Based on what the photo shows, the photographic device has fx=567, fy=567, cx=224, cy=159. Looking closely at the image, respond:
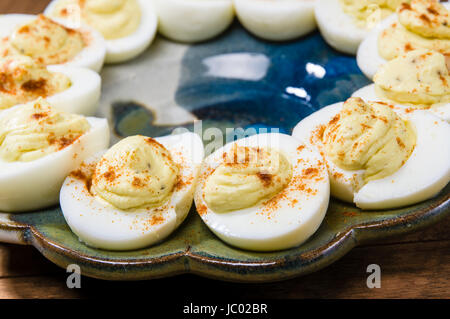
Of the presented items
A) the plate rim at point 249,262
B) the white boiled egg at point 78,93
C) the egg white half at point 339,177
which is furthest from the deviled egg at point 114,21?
the plate rim at point 249,262

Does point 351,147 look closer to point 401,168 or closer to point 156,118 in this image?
point 401,168

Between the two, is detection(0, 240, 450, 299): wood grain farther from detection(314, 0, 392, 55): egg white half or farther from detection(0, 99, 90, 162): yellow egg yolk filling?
detection(314, 0, 392, 55): egg white half

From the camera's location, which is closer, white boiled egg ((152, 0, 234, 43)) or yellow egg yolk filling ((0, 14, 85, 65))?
yellow egg yolk filling ((0, 14, 85, 65))

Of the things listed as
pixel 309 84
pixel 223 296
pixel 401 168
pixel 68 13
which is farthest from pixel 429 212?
pixel 68 13

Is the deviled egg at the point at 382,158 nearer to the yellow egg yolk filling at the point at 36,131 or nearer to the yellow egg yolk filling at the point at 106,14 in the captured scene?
the yellow egg yolk filling at the point at 36,131

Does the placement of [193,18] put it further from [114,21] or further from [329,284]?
[329,284]

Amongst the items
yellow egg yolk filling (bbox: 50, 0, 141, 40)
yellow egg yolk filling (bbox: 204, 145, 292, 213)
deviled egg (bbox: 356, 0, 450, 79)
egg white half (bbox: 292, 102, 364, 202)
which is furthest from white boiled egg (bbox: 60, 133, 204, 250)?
yellow egg yolk filling (bbox: 50, 0, 141, 40)
